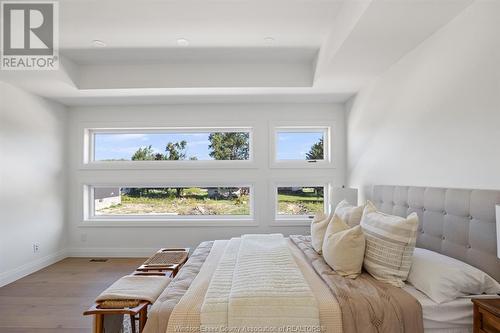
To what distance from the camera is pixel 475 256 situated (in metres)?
1.69

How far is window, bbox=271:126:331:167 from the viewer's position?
4.28 metres

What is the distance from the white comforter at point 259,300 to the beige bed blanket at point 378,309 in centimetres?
19

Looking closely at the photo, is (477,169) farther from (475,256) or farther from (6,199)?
(6,199)

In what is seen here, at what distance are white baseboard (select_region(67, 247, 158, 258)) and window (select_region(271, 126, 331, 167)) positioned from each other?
2.45m

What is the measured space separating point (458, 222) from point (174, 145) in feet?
12.2

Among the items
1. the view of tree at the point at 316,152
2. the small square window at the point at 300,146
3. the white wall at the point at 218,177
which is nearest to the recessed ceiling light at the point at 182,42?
the white wall at the point at 218,177

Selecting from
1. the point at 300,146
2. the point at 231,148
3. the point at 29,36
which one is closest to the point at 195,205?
the point at 231,148

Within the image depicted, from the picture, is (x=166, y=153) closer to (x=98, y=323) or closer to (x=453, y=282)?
(x=98, y=323)

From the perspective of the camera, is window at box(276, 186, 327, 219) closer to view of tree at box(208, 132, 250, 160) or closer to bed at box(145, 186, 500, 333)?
view of tree at box(208, 132, 250, 160)

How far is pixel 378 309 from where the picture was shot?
4.89 feet

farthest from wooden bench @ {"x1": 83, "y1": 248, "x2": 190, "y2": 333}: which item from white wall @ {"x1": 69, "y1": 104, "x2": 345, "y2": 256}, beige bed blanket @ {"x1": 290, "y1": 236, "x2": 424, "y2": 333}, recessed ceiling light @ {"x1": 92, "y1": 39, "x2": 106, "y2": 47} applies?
recessed ceiling light @ {"x1": 92, "y1": 39, "x2": 106, "y2": 47}

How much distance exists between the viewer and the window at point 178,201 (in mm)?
4371

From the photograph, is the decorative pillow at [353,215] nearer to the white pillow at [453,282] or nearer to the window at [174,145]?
the white pillow at [453,282]

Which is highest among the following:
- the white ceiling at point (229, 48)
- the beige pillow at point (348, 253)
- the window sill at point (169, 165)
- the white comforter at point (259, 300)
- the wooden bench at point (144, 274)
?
the white ceiling at point (229, 48)
